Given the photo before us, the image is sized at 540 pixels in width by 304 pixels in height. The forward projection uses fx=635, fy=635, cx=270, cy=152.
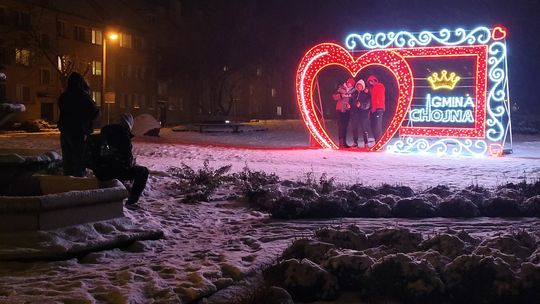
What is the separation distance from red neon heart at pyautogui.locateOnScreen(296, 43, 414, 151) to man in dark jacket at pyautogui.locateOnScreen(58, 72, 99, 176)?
12996mm

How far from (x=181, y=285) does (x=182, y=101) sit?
2699 inches

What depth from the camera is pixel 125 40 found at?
2432 inches

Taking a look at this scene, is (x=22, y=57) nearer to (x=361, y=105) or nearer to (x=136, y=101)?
(x=136, y=101)

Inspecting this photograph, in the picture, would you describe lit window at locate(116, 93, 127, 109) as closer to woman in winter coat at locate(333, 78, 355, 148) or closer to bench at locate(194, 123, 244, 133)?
bench at locate(194, 123, 244, 133)

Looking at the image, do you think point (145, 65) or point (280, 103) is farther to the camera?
point (280, 103)

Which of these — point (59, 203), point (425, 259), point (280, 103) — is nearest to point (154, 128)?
point (59, 203)

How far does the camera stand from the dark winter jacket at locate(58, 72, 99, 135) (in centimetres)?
1106

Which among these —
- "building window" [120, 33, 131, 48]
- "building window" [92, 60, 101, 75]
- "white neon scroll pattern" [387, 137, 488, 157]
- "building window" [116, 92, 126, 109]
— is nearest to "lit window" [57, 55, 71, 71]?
"building window" [92, 60, 101, 75]

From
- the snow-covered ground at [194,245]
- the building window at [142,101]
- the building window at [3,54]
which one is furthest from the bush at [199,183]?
the building window at [142,101]

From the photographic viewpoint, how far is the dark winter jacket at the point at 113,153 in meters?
9.51

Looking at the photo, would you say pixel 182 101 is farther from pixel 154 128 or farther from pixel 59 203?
pixel 59 203

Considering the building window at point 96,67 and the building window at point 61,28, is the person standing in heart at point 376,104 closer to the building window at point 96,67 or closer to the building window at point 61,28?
the building window at point 61,28

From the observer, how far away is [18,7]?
1943 inches

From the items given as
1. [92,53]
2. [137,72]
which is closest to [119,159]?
[92,53]
